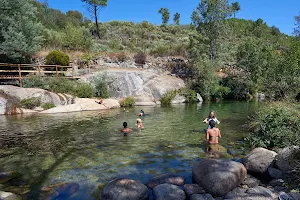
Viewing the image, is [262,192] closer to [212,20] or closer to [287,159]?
[287,159]

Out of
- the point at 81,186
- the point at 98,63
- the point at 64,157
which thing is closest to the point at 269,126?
the point at 81,186

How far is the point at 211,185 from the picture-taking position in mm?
5539

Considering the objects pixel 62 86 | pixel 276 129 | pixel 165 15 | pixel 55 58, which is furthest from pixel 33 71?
pixel 165 15

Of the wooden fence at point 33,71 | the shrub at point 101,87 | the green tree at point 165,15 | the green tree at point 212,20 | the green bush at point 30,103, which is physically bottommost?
the green bush at point 30,103

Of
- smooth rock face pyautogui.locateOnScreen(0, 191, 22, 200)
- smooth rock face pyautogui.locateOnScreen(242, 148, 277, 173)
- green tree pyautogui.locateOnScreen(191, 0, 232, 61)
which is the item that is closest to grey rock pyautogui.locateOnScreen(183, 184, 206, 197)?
smooth rock face pyautogui.locateOnScreen(242, 148, 277, 173)

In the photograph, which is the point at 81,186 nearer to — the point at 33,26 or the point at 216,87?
the point at 33,26

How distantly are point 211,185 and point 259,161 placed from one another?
208 centimetres

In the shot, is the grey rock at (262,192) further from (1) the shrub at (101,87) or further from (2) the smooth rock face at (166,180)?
(1) the shrub at (101,87)

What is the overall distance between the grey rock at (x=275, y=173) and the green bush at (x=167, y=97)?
19.8m

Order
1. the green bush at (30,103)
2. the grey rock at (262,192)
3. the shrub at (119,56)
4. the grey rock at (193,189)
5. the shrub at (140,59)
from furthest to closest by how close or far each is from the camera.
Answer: the shrub at (140,59), the shrub at (119,56), the green bush at (30,103), the grey rock at (193,189), the grey rock at (262,192)

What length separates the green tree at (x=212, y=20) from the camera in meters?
31.4

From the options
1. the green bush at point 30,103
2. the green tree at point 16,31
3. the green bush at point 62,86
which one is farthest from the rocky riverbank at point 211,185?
the green tree at point 16,31

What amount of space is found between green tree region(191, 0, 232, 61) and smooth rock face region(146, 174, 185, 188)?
28.5 metres

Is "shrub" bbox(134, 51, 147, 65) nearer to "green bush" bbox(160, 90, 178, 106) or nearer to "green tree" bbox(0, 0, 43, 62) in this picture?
"green bush" bbox(160, 90, 178, 106)
